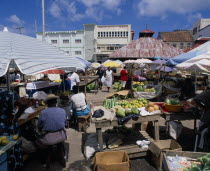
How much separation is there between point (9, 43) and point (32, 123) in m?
2.48

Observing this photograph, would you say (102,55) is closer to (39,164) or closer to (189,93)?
(189,93)

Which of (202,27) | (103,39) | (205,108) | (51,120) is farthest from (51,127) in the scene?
(202,27)

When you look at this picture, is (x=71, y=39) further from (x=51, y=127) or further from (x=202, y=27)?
→ (x=51, y=127)

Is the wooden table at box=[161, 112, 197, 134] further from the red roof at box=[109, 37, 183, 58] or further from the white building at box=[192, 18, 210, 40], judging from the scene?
the white building at box=[192, 18, 210, 40]

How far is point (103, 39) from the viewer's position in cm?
4484

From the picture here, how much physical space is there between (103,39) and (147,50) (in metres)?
22.6

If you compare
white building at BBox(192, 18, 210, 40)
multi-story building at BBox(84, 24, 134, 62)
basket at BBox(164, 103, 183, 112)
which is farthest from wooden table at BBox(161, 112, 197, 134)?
multi-story building at BBox(84, 24, 134, 62)

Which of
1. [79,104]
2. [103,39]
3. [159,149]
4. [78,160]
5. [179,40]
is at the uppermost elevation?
[103,39]

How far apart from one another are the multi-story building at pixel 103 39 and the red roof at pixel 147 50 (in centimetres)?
1768

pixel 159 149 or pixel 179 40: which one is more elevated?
pixel 179 40

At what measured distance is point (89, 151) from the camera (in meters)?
4.44

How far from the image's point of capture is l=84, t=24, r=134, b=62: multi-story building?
142 ft

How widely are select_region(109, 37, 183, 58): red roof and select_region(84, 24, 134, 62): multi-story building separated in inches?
696

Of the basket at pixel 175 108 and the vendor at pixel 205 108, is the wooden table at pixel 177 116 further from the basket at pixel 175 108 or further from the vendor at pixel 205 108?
the vendor at pixel 205 108
